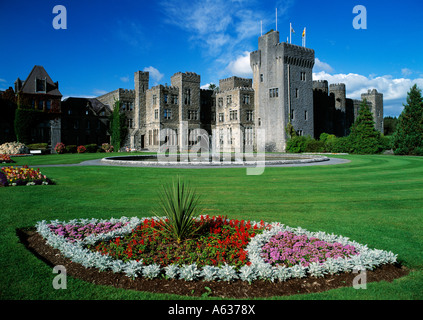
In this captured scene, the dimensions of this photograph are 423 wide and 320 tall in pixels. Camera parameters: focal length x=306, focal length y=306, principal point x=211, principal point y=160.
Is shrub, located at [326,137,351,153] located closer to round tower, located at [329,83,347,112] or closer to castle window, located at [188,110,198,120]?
castle window, located at [188,110,198,120]

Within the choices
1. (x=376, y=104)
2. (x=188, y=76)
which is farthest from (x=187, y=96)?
(x=376, y=104)

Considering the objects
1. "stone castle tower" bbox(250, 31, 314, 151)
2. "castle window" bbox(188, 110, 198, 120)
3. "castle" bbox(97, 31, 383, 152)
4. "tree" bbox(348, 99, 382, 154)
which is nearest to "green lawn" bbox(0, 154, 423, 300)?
"tree" bbox(348, 99, 382, 154)

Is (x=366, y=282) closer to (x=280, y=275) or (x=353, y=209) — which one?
(x=280, y=275)

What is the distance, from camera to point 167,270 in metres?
4.32

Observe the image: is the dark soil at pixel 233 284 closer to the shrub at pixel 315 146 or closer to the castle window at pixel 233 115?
the shrub at pixel 315 146

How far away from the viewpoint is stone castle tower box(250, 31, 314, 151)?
48.2 metres

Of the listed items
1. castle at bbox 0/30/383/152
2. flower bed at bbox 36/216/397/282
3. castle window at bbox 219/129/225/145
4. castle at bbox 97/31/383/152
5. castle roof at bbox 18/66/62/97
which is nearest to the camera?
flower bed at bbox 36/216/397/282

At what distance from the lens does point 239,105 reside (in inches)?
2002

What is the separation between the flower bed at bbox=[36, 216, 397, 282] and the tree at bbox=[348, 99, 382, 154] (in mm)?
34180

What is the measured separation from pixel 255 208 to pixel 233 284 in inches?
175

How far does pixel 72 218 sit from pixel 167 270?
411 centimetres

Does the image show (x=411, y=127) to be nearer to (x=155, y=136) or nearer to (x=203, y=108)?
(x=203, y=108)
